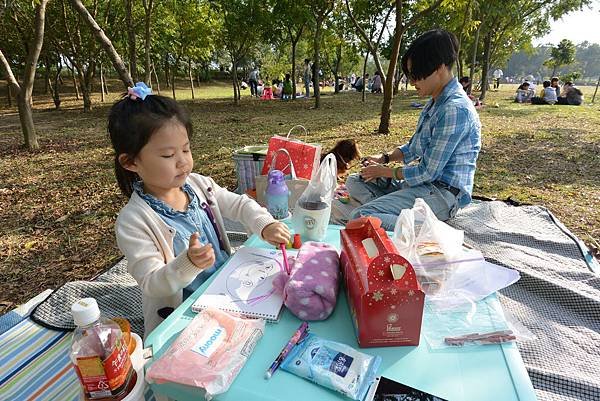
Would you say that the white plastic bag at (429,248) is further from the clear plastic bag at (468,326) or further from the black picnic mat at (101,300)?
the black picnic mat at (101,300)

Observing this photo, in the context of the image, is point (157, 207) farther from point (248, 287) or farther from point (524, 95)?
point (524, 95)

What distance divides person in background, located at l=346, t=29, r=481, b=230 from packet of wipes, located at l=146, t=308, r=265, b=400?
1.62 m

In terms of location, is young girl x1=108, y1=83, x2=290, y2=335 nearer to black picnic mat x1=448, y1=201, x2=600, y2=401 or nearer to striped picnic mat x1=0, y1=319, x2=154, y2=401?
striped picnic mat x1=0, y1=319, x2=154, y2=401

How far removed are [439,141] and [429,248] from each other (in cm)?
151

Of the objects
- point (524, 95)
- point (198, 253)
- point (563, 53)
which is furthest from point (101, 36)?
point (563, 53)

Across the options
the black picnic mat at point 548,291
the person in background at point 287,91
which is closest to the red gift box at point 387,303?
the black picnic mat at point 548,291

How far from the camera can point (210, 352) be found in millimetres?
1051

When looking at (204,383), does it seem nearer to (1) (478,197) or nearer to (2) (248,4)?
(1) (478,197)

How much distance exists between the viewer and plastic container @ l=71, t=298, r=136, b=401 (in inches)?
36.8

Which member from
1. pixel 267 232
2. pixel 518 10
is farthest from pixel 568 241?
pixel 518 10

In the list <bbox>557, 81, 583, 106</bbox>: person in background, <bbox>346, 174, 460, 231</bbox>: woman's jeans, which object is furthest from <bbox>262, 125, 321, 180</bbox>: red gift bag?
<bbox>557, 81, 583, 106</bbox>: person in background

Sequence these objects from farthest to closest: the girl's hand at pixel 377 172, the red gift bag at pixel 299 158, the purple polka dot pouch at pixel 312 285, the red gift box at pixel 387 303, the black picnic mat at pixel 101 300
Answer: the red gift bag at pixel 299 158 → the girl's hand at pixel 377 172 → the black picnic mat at pixel 101 300 → the purple polka dot pouch at pixel 312 285 → the red gift box at pixel 387 303

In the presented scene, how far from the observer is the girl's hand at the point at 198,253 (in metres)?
1.29

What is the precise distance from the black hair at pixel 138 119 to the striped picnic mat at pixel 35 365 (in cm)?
114
